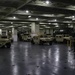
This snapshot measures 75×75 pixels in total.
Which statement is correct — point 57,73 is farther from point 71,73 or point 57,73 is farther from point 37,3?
point 37,3

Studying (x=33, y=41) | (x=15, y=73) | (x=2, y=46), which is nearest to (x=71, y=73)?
(x=15, y=73)

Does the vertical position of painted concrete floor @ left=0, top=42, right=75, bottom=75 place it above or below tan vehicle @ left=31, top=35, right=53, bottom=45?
below

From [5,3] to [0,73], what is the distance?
33.5ft

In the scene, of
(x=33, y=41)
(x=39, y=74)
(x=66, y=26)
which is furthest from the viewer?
(x=66, y=26)

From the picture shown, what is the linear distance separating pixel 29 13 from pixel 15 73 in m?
17.8

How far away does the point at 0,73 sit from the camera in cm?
816

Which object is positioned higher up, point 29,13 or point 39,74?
point 29,13

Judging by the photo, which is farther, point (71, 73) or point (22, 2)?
point (22, 2)

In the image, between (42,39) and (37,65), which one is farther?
(42,39)

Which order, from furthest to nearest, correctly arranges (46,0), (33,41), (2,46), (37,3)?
(33,41), (2,46), (37,3), (46,0)

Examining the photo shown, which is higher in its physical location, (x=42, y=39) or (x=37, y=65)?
(x=42, y=39)

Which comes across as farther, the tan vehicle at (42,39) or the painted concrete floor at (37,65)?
the tan vehicle at (42,39)

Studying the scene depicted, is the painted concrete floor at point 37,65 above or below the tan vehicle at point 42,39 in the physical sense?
below

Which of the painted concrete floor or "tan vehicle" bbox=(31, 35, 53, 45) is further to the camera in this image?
"tan vehicle" bbox=(31, 35, 53, 45)
